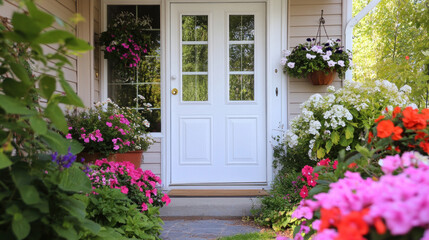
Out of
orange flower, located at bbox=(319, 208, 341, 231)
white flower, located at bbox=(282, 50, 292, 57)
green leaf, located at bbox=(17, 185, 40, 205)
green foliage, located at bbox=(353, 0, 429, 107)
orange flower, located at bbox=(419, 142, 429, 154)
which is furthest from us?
green foliage, located at bbox=(353, 0, 429, 107)

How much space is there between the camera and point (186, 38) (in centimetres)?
434

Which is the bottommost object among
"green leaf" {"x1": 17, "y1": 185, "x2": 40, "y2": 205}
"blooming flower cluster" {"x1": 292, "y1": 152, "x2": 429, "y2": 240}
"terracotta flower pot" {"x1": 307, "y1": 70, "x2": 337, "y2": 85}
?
"green leaf" {"x1": 17, "y1": 185, "x2": 40, "y2": 205}

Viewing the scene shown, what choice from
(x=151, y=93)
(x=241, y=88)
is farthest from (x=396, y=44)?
(x=151, y=93)

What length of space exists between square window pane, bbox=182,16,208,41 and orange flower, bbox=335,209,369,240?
3824 millimetres

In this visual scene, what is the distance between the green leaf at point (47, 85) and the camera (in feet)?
3.04

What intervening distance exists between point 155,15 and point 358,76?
633cm

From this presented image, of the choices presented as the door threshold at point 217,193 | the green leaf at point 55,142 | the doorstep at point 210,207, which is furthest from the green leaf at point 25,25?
the door threshold at point 217,193

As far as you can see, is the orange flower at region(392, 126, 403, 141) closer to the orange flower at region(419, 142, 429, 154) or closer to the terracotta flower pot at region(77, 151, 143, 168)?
the orange flower at region(419, 142, 429, 154)

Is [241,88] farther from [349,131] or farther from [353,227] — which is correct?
[353,227]

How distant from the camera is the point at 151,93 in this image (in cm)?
435

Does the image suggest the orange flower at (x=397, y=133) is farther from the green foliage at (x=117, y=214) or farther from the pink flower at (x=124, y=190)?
the pink flower at (x=124, y=190)

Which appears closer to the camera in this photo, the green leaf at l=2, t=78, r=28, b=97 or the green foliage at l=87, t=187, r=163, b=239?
the green leaf at l=2, t=78, r=28, b=97

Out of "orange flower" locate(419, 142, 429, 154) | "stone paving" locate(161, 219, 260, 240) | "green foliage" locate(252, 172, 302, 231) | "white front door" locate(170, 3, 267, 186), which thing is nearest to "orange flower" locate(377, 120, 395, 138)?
"orange flower" locate(419, 142, 429, 154)

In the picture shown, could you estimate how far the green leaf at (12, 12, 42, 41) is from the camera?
0.83 metres
